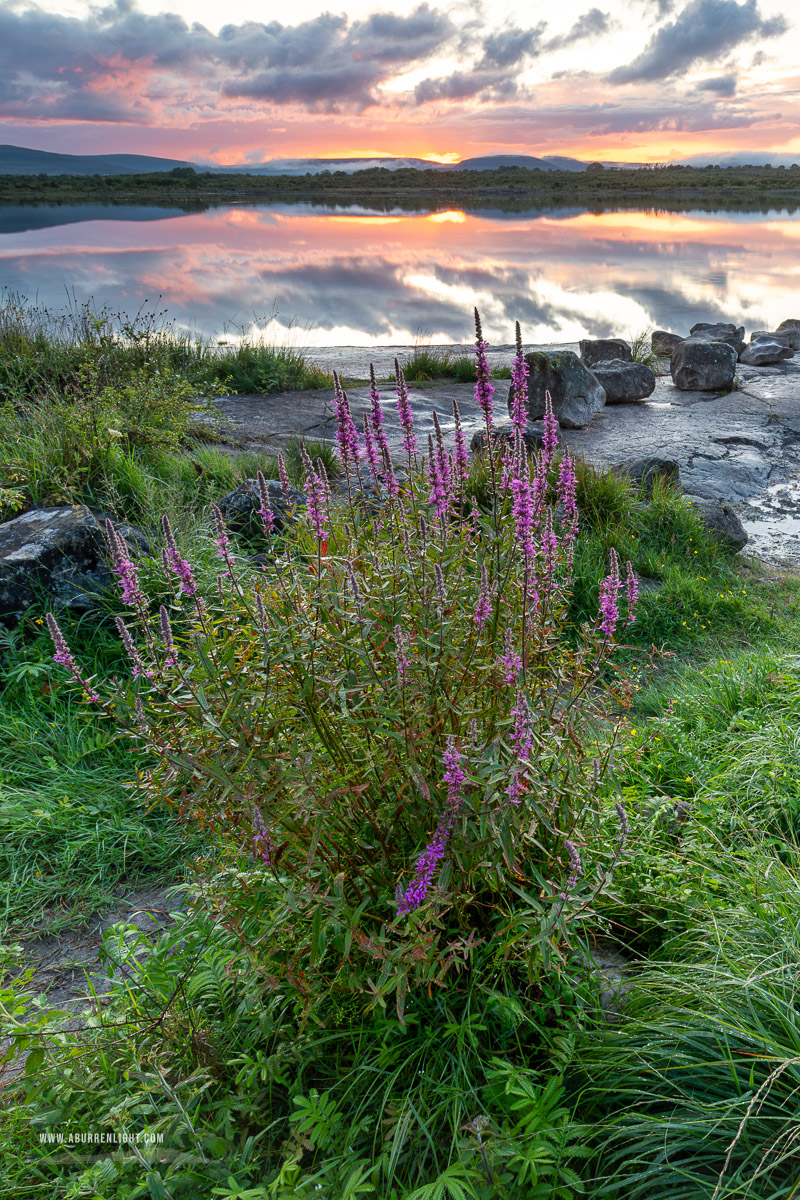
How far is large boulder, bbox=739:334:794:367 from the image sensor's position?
1413 centimetres

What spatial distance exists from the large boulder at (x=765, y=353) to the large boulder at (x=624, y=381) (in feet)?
14.7

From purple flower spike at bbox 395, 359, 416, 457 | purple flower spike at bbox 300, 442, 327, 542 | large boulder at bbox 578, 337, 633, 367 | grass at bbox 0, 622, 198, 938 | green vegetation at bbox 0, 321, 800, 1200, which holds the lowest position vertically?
grass at bbox 0, 622, 198, 938

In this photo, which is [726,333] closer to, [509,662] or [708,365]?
[708,365]

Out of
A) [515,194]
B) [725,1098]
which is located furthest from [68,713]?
[515,194]

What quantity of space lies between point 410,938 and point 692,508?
19.7 ft

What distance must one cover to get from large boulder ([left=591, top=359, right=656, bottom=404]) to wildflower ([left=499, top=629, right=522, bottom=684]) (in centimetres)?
1001

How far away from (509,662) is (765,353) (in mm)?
14988

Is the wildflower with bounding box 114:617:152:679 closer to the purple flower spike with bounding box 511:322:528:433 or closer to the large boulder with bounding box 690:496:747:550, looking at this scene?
the purple flower spike with bounding box 511:322:528:433

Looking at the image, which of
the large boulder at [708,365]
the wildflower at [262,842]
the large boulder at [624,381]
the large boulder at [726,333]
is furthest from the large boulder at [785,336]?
the wildflower at [262,842]

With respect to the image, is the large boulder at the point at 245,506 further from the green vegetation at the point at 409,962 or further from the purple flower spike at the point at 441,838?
the purple flower spike at the point at 441,838

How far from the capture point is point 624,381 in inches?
440

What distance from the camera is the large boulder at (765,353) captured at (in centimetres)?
1413

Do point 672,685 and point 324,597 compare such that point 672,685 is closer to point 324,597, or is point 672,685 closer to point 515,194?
point 324,597

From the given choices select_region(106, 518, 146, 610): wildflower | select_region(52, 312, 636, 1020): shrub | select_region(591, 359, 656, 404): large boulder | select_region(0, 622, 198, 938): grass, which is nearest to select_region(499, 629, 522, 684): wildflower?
select_region(52, 312, 636, 1020): shrub
